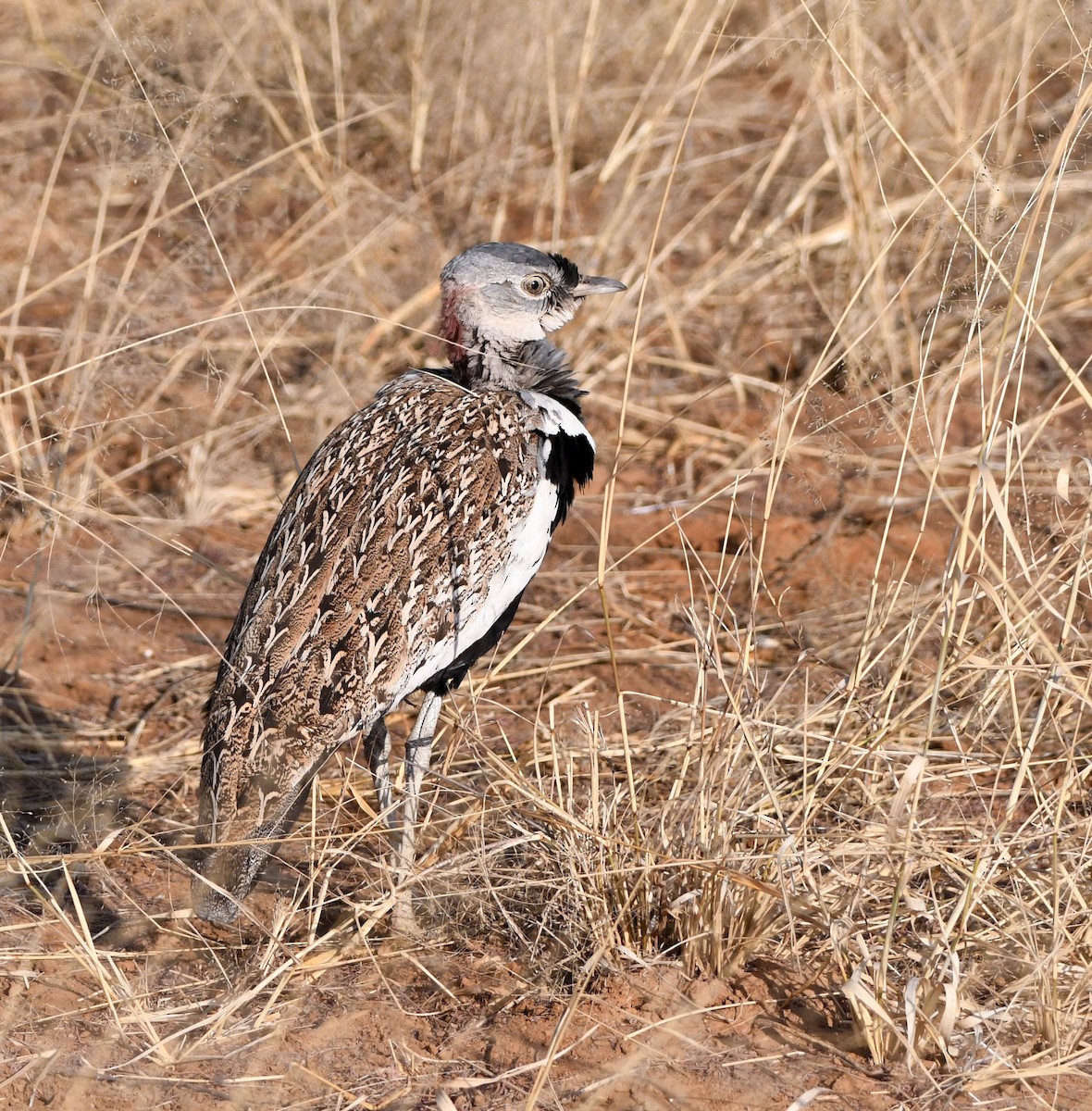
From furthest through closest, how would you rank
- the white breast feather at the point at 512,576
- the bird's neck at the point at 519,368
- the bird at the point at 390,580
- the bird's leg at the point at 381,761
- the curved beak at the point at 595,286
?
the curved beak at the point at 595,286, the bird's neck at the point at 519,368, the bird's leg at the point at 381,761, the white breast feather at the point at 512,576, the bird at the point at 390,580

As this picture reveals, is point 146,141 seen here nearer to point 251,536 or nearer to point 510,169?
point 251,536

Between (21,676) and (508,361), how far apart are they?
5.99ft

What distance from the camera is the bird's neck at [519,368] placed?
11.7ft

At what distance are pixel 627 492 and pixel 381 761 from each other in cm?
211

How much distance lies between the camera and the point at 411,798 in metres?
3.12

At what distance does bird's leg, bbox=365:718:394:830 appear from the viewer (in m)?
3.29

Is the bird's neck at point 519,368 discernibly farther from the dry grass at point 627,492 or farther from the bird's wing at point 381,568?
the dry grass at point 627,492

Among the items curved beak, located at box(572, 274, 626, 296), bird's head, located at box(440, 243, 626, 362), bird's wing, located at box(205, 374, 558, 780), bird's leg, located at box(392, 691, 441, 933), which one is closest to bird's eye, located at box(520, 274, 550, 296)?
bird's head, located at box(440, 243, 626, 362)

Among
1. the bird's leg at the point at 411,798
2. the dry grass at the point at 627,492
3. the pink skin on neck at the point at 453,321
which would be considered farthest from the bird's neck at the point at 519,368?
the bird's leg at the point at 411,798

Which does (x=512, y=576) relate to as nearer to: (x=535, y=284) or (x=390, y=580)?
(x=390, y=580)

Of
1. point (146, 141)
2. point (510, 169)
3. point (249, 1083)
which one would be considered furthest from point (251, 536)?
point (249, 1083)

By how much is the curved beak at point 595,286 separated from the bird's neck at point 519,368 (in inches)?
7.6

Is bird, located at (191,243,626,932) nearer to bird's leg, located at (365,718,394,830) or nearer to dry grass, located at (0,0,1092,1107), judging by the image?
bird's leg, located at (365,718,394,830)

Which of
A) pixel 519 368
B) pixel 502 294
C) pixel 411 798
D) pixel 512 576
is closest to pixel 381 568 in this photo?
pixel 512 576
